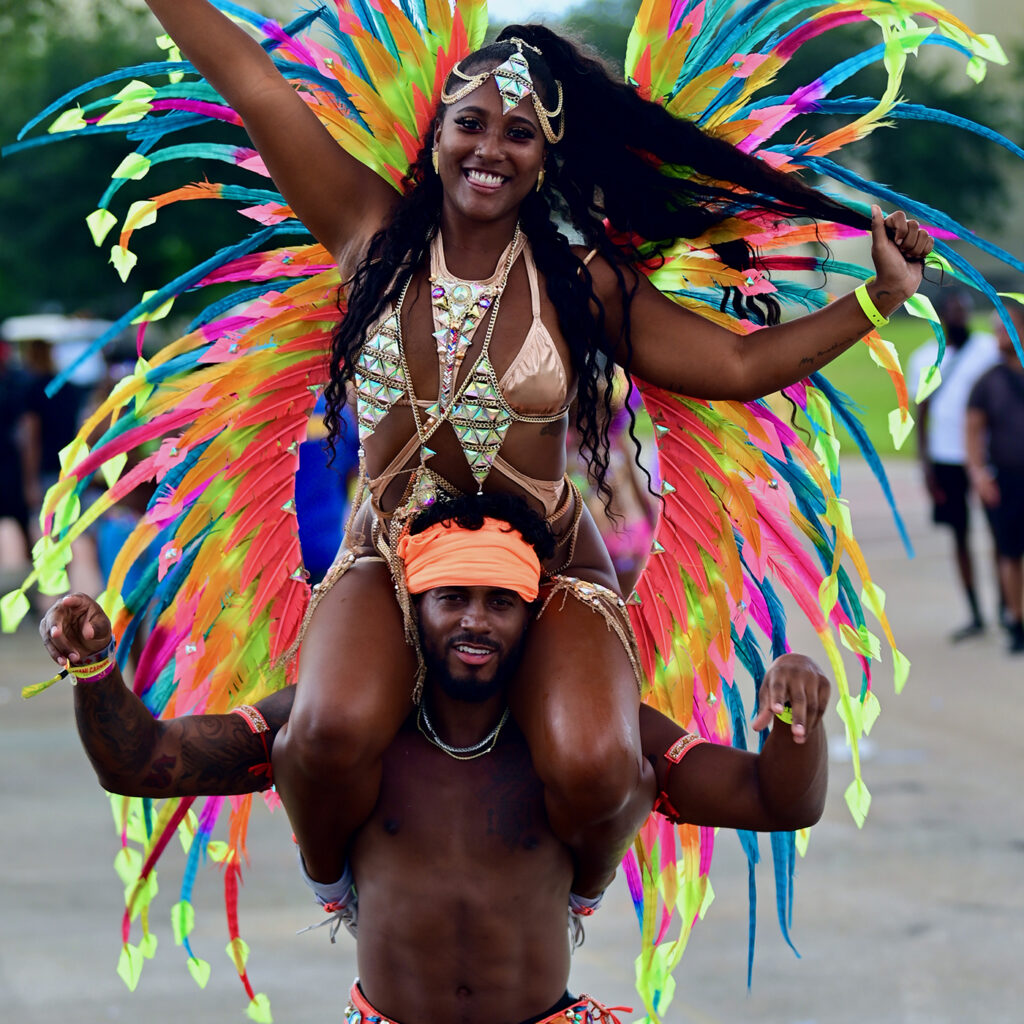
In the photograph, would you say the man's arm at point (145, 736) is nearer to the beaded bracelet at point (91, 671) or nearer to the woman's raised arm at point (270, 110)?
the beaded bracelet at point (91, 671)

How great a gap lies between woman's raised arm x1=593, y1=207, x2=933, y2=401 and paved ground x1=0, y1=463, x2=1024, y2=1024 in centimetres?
234

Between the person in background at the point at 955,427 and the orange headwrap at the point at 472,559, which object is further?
the person in background at the point at 955,427

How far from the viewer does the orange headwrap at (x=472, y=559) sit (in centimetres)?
263

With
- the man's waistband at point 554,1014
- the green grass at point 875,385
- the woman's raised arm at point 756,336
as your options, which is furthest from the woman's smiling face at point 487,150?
the green grass at point 875,385

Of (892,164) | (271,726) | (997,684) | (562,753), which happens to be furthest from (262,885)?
(892,164)

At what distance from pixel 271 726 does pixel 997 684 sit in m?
6.13

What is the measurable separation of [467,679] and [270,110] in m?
1.02

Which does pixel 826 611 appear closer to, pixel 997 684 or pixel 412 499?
pixel 412 499

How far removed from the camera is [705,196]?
297 cm

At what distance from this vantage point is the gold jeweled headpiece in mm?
2705

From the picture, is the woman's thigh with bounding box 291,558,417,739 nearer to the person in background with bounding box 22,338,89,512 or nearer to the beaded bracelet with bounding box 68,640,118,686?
the beaded bracelet with bounding box 68,640,118,686

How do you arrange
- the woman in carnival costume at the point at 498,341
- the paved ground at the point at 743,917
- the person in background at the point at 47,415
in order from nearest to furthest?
the woman in carnival costume at the point at 498,341 < the paved ground at the point at 743,917 < the person in background at the point at 47,415

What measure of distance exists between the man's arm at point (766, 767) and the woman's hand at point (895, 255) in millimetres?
605

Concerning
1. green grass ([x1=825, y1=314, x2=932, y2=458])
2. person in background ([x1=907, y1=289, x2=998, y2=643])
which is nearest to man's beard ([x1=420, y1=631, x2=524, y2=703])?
person in background ([x1=907, y1=289, x2=998, y2=643])
